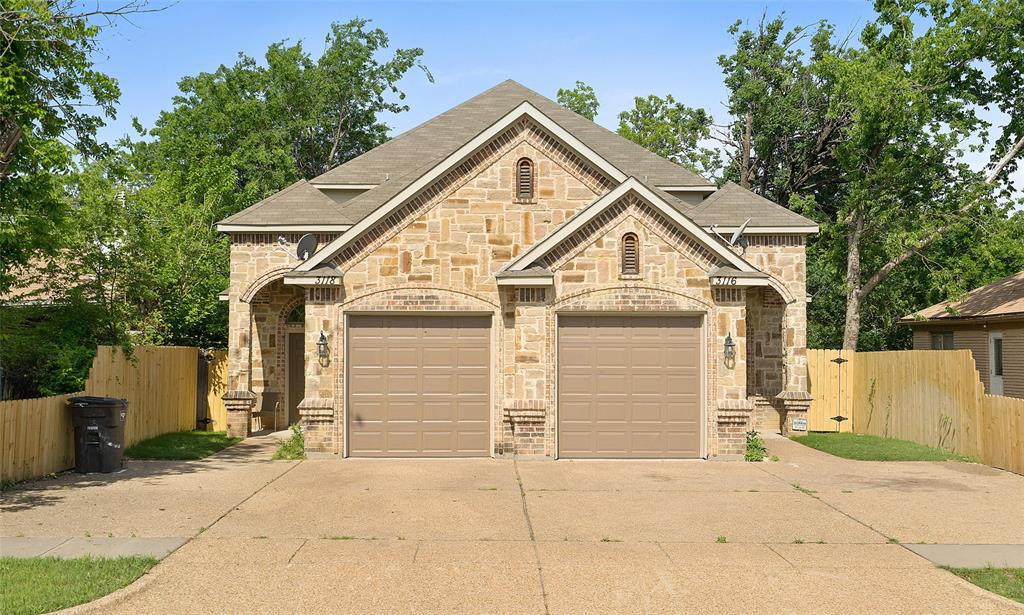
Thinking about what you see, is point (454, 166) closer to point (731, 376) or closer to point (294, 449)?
point (294, 449)

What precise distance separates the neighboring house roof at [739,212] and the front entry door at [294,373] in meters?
10.9

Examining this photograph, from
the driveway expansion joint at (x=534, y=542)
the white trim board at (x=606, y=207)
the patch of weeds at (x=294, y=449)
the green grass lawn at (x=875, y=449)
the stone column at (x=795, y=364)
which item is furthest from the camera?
the stone column at (x=795, y=364)

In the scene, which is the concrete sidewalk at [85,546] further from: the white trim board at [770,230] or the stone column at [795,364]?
the stone column at [795,364]

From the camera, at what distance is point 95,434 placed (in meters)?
14.4

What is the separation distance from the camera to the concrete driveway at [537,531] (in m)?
7.70

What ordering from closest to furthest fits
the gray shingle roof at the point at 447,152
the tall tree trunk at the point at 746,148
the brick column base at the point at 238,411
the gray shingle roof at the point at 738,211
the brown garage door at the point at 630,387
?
the brown garage door at the point at 630,387, the brick column base at the point at 238,411, the gray shingle roof at the point at 447,152, the gray shingle roof at the point at 738,211, the tall tree trunk at the point at 746,148

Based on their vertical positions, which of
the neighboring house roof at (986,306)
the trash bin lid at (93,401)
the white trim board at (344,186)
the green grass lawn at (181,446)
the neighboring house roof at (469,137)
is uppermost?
the neighboring house roof at (469,137)

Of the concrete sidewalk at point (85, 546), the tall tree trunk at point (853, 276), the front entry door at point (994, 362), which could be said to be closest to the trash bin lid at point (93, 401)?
the concrete sidewalk at point (85, 546)

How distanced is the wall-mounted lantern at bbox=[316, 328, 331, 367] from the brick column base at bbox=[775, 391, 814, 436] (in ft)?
39.5

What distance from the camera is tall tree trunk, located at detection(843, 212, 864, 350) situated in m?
29.2

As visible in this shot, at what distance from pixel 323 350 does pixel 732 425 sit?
821 centimetres

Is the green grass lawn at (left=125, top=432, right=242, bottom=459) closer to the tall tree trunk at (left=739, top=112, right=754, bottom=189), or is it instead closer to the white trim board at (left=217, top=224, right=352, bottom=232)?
the white trim board at (left=217, top=224, right=352, bottom=232)

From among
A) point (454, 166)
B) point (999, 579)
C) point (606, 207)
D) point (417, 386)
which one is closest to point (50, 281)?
point (417, 386)

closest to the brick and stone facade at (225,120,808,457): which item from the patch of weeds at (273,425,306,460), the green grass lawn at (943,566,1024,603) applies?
the patch of weeds at (273,425,306,460)
